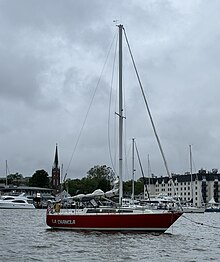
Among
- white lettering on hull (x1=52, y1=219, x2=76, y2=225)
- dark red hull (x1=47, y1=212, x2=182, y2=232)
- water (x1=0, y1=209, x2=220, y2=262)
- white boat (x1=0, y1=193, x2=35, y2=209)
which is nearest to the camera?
water (x1=0, y1=209, x2=220, y2=262)

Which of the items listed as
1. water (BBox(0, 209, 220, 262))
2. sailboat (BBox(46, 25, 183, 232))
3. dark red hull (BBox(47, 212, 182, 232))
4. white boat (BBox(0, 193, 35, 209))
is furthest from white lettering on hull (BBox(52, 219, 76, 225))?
white boat (BBox(0, 193, 35, 209))

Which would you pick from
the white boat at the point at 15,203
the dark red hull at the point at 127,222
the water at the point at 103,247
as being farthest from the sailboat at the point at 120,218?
the white boat at the point at 15,203

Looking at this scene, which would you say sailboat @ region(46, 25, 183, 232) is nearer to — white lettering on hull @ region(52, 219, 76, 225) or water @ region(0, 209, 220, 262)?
white lettering on hull @ region(52, 219, 76, 225)

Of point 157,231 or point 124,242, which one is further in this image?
point 157,231

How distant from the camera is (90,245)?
1727 inches

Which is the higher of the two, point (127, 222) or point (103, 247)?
point (127, 222)

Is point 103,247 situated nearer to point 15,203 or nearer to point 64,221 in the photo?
point 64,221

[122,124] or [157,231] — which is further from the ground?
[122,124]

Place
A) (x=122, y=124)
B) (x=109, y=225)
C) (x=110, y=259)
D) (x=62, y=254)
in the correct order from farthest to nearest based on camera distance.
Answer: (x=122, y=124)
(x=109, y=225)
(x=62, y=254)
(x=110, y=259)

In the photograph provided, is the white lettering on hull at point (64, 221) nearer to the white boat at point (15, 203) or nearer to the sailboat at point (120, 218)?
the sailboat at point (120, 218)

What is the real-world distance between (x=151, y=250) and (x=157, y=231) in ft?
32.8

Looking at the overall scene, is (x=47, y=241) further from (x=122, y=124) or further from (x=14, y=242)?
(x=122, y=124)

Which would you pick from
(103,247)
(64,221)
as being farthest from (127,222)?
(103,247)

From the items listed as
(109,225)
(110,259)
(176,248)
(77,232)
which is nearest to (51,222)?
(77,232)
